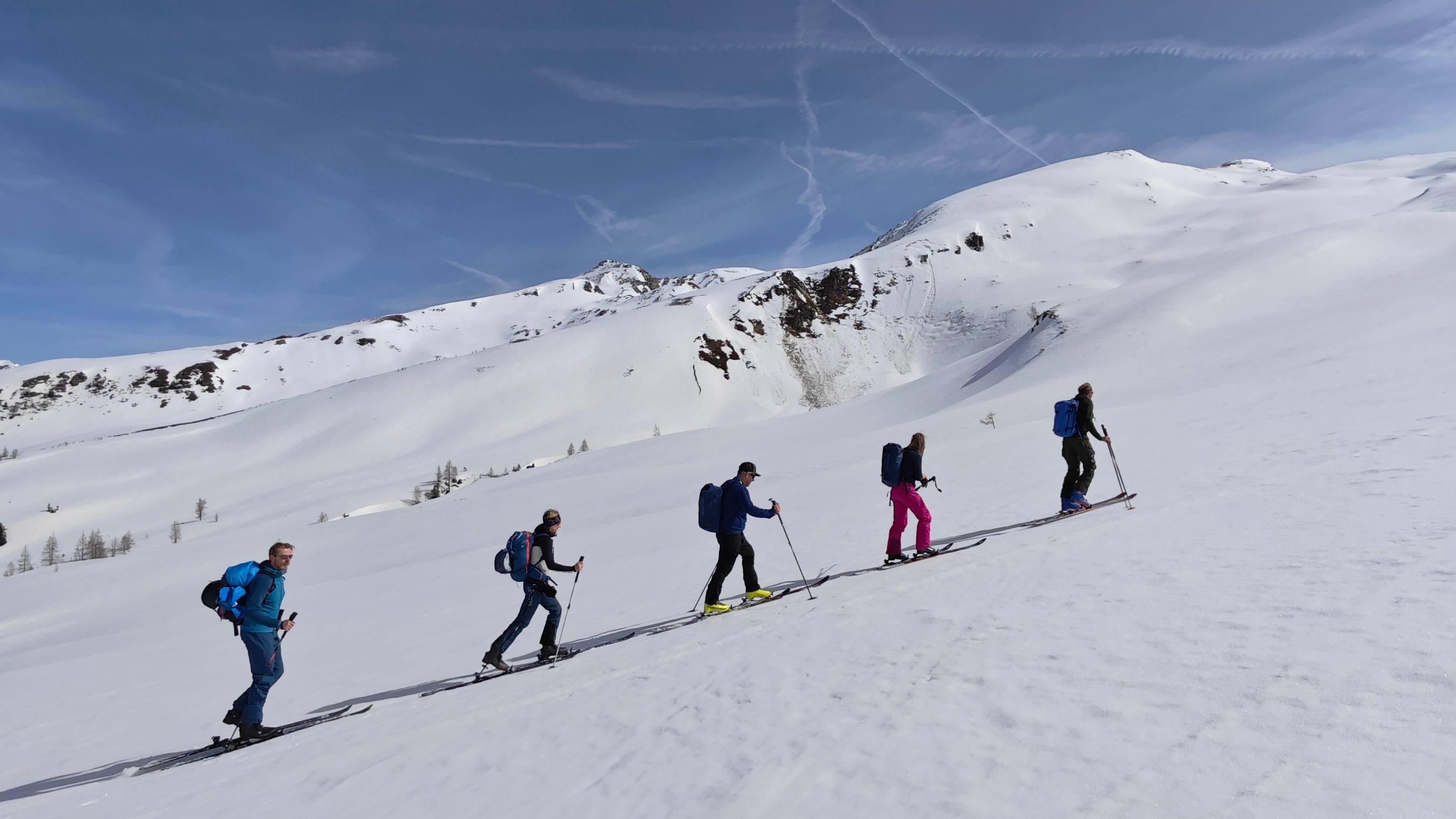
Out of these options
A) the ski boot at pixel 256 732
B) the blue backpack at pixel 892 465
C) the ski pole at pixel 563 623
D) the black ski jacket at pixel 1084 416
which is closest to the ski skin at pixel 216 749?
the ski boot at pixel 256 732

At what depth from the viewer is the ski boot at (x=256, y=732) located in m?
8.00

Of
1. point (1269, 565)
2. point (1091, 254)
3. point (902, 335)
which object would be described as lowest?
point (1269, 565)

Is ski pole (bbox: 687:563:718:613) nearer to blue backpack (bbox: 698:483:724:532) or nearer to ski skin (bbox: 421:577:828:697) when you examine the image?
ski skin (bbox: 421:577:828:697)

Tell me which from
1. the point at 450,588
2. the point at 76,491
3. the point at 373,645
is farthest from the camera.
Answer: the point at 76,491

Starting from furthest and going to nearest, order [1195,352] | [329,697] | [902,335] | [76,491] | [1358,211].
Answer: [902,335], [1358,211], [76,491], [1195,352], [329,697]

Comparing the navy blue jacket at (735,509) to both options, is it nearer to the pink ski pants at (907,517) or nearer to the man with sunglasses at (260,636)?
the pink ski pants at (907,517)

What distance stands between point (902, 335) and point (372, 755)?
101 m

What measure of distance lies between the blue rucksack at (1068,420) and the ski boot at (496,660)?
402 inches

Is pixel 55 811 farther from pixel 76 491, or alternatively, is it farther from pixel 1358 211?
pixel 1358 211

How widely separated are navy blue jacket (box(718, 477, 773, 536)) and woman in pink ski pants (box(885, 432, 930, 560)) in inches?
100.0

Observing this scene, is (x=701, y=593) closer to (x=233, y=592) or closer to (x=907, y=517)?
(x=907, y=517)

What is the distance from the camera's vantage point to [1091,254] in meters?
106

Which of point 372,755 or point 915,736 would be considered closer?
point 915,736

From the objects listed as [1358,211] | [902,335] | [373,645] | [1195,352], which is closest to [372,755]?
[373,645]
